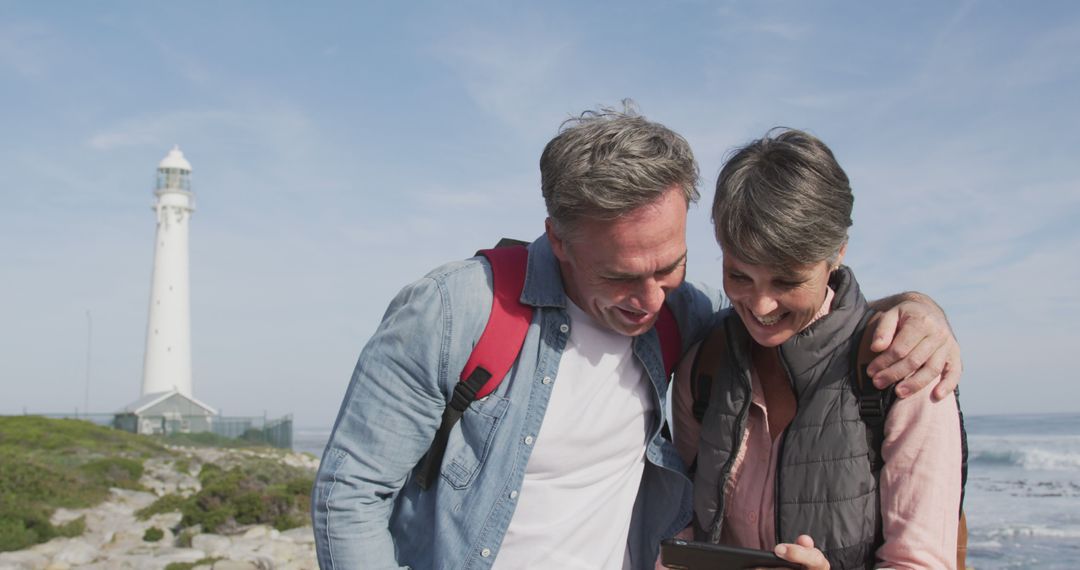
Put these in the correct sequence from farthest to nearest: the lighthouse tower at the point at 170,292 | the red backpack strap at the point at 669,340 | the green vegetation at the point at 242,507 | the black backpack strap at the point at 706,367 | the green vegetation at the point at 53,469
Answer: the lighthouse tower at the point at 170,292 < the green vegetation at the point at 242,507 < the green vegetation at the point at 53,469 < the red backpack strap at the point at 669,340 < the black backpack strap at the point at 706,367

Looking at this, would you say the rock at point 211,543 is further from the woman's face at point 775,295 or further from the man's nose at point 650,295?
the woman's face at point 775,295

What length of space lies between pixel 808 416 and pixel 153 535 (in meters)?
12.1

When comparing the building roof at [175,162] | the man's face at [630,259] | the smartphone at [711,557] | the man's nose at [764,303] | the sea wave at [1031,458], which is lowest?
the sea wave at [1031,458]

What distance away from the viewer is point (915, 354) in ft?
7.55

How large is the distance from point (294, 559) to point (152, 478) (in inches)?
434

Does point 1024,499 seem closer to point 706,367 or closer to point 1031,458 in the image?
point 1031,458

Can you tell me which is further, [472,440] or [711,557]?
[472,440]

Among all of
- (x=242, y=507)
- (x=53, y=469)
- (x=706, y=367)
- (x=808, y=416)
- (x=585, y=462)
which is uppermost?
(x=706, y=367)

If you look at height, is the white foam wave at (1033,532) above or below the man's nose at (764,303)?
below

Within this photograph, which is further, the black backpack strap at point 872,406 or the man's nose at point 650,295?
the man's nose at point 650,295

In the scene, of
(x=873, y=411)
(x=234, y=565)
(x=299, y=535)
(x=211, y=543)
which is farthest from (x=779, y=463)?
(x=299, y=535)

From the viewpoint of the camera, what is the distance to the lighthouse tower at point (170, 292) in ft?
138

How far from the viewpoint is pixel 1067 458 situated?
28.4m

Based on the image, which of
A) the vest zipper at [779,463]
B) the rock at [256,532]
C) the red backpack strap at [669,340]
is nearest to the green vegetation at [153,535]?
the rock at [256,532]
